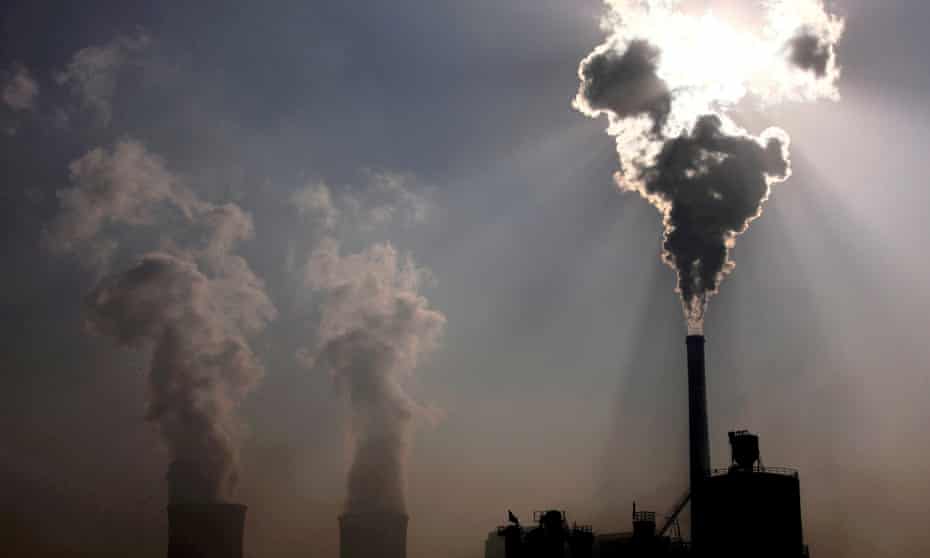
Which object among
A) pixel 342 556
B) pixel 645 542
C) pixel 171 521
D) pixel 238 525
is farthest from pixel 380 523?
pixel 645 542

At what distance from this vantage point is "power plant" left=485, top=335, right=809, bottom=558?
135 ft

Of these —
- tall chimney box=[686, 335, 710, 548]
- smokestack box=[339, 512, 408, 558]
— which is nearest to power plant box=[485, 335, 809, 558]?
tall chimney box=[686, 335, 710, 548]

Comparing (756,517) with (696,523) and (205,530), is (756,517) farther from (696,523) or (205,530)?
(205,530)

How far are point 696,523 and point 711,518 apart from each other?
2.33m

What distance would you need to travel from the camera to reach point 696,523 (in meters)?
45.0

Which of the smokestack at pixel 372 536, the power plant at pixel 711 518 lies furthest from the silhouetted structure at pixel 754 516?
the smokestack at pixel 372 536

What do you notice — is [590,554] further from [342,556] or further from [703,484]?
[342,556]

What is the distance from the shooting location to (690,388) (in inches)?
1826

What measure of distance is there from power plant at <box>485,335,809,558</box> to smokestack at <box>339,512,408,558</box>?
54.1ft

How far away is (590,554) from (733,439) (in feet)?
37.7

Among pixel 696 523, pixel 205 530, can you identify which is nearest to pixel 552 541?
pixel 696 523

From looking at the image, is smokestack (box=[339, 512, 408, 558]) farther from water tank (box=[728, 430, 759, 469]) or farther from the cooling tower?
water tank (box=[728, 430, 759, 469])

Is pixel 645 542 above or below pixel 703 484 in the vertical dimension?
below

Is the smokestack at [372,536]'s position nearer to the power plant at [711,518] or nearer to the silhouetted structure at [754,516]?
the power plant at [711,518]
